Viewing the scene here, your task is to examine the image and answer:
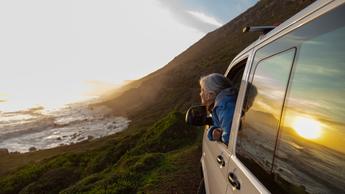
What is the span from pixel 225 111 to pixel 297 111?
1.54 metres

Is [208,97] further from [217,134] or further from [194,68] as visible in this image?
[194,68]

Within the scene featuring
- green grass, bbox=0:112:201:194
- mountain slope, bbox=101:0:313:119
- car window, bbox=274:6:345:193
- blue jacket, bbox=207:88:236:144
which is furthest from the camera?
mountain slope, bbox=101:0:313:119

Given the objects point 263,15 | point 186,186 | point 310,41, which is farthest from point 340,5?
point 263,15

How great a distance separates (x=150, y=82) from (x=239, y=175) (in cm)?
11020

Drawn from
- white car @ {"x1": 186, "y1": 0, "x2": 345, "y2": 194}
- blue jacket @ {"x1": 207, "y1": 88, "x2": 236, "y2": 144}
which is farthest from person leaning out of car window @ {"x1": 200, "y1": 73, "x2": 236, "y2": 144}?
white car @ {"x1": 186, "y1": 0, "x2": 345, "y2": 194}

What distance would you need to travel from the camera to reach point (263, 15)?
122m

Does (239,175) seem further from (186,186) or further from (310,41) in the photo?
(186,186)

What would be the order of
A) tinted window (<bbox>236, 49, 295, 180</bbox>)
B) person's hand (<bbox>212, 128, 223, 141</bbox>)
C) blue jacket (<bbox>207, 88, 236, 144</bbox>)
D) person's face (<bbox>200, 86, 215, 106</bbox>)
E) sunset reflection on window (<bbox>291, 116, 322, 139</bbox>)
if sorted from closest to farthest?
sunset reflection on window (<bbox>291, 116, 322, 139</bbox>) → tinted window (<bbox>236, 49, 295, 180</bbox>) → blue jacket (<bbox>207, 88, 236, 144</bbox>) → person's hand (<bbox>212, 128, 223, 141</bbox>) → person's face (<bbox>200, 86, 215, 106</bbox>)

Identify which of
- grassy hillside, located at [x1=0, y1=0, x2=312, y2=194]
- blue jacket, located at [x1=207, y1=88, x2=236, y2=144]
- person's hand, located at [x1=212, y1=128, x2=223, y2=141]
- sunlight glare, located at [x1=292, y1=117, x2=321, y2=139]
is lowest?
grassy hillside, located at [x1=0, y1=0, x2=312, y2=194]

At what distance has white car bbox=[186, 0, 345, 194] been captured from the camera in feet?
4.61

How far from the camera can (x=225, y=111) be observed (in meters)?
3.26

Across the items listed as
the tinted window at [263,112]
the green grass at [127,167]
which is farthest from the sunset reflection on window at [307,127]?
the green grass at [127,167]

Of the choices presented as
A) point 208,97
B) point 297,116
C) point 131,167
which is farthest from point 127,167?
point 297,116

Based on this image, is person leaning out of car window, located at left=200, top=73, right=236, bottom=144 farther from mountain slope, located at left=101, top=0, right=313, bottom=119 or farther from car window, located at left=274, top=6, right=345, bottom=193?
mountain slope, located at left=101, top=0, right=313, bottom=119
